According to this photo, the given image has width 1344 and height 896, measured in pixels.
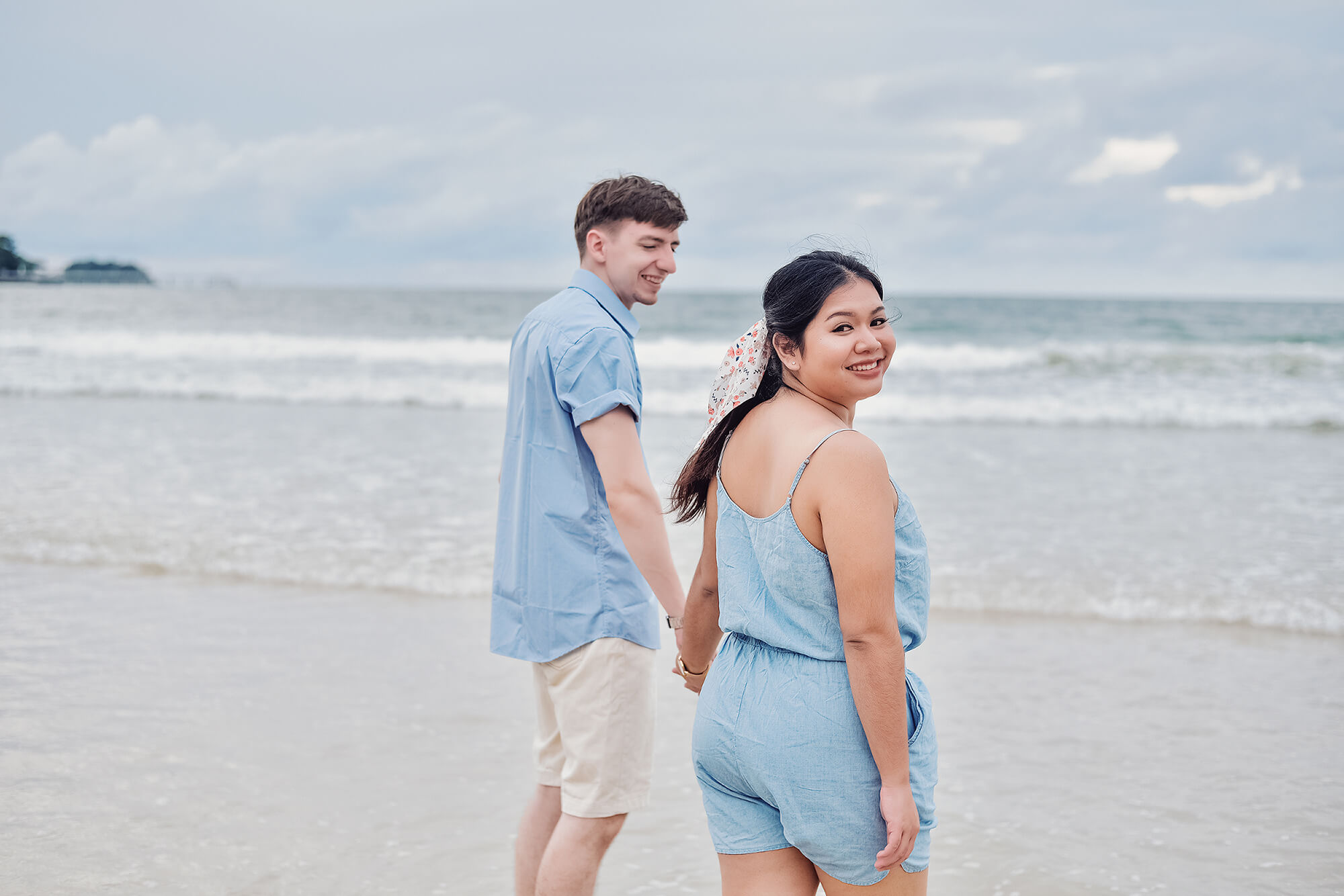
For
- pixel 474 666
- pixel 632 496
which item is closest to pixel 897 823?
pixel 632 496

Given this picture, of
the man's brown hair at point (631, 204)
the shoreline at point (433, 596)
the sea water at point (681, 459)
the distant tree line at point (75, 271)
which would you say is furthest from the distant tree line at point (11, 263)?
the man's brown hair at point (631, 204)

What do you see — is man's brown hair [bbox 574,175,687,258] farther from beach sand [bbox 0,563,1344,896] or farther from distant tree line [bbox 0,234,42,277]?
distant tree line [bbox 0,234,42,277]

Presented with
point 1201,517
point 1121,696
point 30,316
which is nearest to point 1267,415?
point 1201,517

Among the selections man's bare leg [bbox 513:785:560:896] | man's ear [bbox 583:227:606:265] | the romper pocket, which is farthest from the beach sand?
man's ear [bbox 583:227:606:265]

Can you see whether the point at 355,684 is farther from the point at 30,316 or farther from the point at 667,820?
the point at 30,316

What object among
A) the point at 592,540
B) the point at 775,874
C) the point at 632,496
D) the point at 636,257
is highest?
the point at 636,257

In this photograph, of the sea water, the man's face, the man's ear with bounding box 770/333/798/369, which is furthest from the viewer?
the sea water

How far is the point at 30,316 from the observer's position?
30.9 meters

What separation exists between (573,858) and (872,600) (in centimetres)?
124

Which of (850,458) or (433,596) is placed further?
(433,596)

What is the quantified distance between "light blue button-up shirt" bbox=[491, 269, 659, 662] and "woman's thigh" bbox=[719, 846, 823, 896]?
72 centimetres

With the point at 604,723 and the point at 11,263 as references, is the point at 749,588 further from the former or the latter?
the point at 11,263

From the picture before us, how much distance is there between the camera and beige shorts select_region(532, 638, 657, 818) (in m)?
2.44

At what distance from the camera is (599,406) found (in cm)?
234
